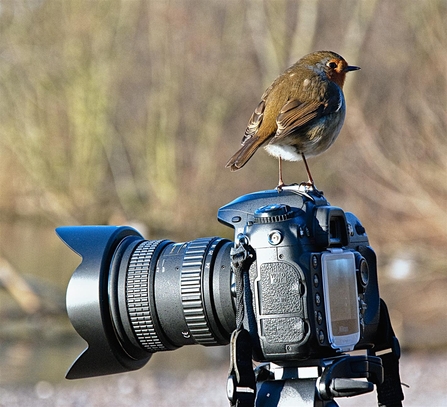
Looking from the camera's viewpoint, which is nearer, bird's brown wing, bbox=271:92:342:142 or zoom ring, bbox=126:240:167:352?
zoom ring, bbox=126:240:167:352

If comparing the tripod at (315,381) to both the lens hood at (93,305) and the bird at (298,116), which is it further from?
the bird at (298,116)

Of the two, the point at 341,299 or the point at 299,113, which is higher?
the point at 299,113

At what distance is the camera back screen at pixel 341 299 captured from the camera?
7.86 feet

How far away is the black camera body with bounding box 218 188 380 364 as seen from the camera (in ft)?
7.72

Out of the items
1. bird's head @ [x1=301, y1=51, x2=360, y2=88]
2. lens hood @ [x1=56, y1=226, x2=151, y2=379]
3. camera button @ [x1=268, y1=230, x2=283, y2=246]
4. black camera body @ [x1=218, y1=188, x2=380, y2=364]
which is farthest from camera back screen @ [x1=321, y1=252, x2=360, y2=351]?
bird's head @ [x1=301, y1=51, x2=360, y2=88]

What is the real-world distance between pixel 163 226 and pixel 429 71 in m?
6.07

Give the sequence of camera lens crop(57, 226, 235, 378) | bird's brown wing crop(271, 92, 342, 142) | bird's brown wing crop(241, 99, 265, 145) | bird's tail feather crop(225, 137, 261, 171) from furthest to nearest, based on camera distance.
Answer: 1. bird's brown wing crop(241, 99, 265, 145)
2. bird's brown wing crop(271, 92, 342, 142)
3. bird's tail feather crop(225, 137, 261, 171)
4. camera lens crop(57, 226, 235, 378)

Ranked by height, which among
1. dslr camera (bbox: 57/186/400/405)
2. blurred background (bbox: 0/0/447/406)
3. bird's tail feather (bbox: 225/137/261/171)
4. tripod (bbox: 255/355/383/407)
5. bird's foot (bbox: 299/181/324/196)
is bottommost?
tripod (bbox: 255/355/383/407)

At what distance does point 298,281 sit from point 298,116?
3.41 feet

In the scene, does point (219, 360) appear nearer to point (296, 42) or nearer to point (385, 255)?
point (385, 255)

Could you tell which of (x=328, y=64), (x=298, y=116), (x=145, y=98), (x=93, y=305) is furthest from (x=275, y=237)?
(x=145, y=98)

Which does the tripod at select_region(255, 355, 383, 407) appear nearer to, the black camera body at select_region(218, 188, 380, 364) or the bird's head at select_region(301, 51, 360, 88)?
the black camera body at select_region(218, 188, 380, 364)

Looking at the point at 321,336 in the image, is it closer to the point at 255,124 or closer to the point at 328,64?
the point at 255,124

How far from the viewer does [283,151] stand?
3.33 metres
